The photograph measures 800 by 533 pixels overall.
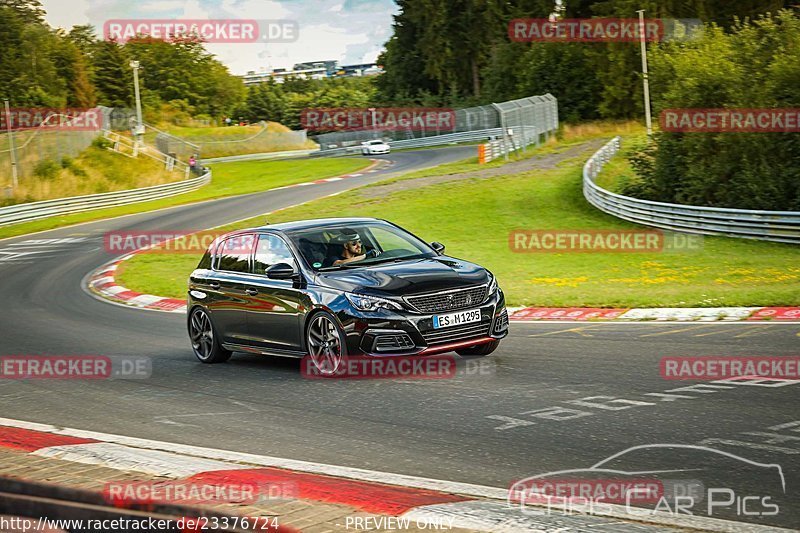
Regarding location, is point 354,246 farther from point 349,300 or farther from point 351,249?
point 349,300

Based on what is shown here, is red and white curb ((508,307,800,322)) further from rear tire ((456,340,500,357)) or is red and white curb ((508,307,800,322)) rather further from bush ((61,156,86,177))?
bush ((61,156,86,177))

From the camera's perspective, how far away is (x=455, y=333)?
1052 cm

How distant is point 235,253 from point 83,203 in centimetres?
3716

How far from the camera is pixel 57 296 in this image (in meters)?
22.1

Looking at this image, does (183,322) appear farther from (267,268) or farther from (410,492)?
(410,492)

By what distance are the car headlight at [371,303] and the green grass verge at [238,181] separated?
3135cm

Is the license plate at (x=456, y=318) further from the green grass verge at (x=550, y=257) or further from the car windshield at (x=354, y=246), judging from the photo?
the green grass verge at (x=550, y=257)

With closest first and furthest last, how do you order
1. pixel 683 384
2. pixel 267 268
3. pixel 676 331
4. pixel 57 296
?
pixel 683 384, pixel 267 268, pixel 676 331, pixel 57 296

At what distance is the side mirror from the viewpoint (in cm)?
1115

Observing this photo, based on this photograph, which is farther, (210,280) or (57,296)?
(57,296)

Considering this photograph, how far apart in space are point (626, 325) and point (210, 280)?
528 centimetres

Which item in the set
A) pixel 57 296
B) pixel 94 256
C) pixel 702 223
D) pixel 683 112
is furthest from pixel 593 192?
pixel 57 296

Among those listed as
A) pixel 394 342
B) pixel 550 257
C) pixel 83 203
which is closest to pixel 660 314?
pixel 394 342

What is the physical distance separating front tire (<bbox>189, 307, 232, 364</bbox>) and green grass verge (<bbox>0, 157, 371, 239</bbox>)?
2809cm
